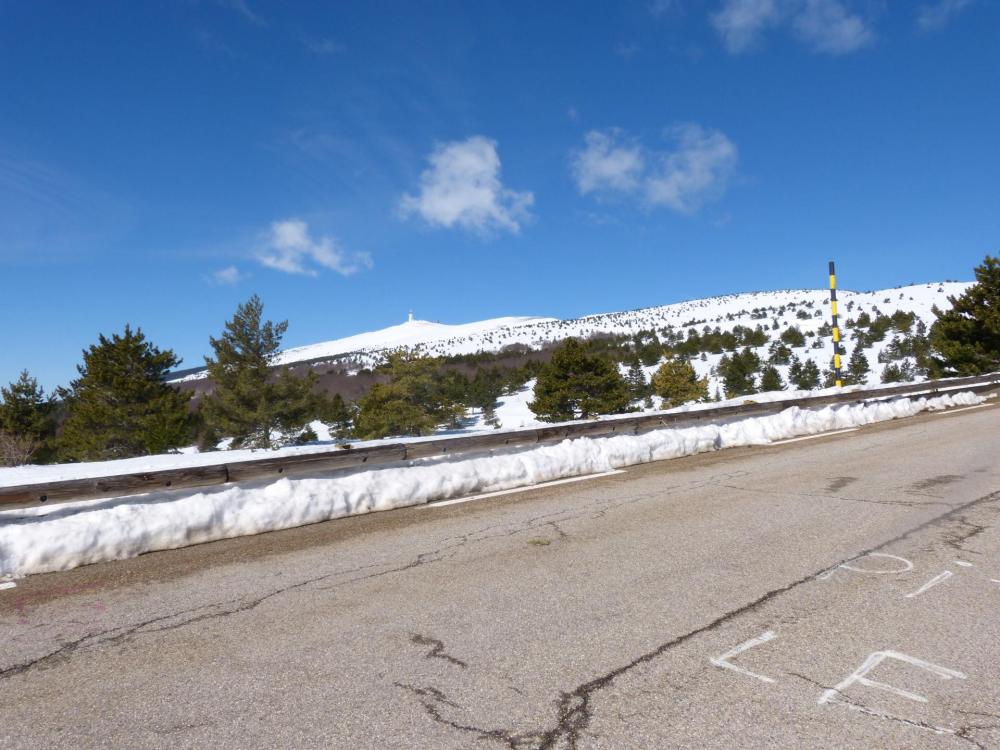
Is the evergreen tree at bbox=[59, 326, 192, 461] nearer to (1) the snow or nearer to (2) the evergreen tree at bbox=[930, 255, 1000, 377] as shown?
(1) the snow

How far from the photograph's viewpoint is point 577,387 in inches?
1612

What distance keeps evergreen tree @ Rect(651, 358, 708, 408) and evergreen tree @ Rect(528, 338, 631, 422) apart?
9.99 m

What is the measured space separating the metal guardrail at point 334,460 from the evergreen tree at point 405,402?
32.9 meters

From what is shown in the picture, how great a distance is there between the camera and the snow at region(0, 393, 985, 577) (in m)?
4.87

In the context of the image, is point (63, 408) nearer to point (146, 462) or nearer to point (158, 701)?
point (146, 462)

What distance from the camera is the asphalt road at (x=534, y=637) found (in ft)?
8.13

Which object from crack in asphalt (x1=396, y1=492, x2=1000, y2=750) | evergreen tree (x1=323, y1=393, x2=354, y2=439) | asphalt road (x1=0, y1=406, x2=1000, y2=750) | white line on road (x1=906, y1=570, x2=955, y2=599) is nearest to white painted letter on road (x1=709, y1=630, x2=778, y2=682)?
asphalt road (x1=0, y1=406, x2=1000, y2=750)

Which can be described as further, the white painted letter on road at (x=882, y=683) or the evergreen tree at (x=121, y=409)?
the evergreen tree at (x=121, y=409)

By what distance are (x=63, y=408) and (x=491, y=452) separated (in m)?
42.9

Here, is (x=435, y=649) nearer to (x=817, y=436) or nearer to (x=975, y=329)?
(x=817, y=436)

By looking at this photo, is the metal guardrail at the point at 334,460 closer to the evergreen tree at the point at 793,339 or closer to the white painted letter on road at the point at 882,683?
the white painted letter on road at the point at 882,683

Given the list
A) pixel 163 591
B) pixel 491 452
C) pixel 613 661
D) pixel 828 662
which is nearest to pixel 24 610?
pixel 163 591

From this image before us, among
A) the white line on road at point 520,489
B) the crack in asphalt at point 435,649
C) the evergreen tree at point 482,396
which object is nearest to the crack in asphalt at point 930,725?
the crack in asphalt at point 435,649

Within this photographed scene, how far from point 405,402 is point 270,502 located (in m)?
38.2
